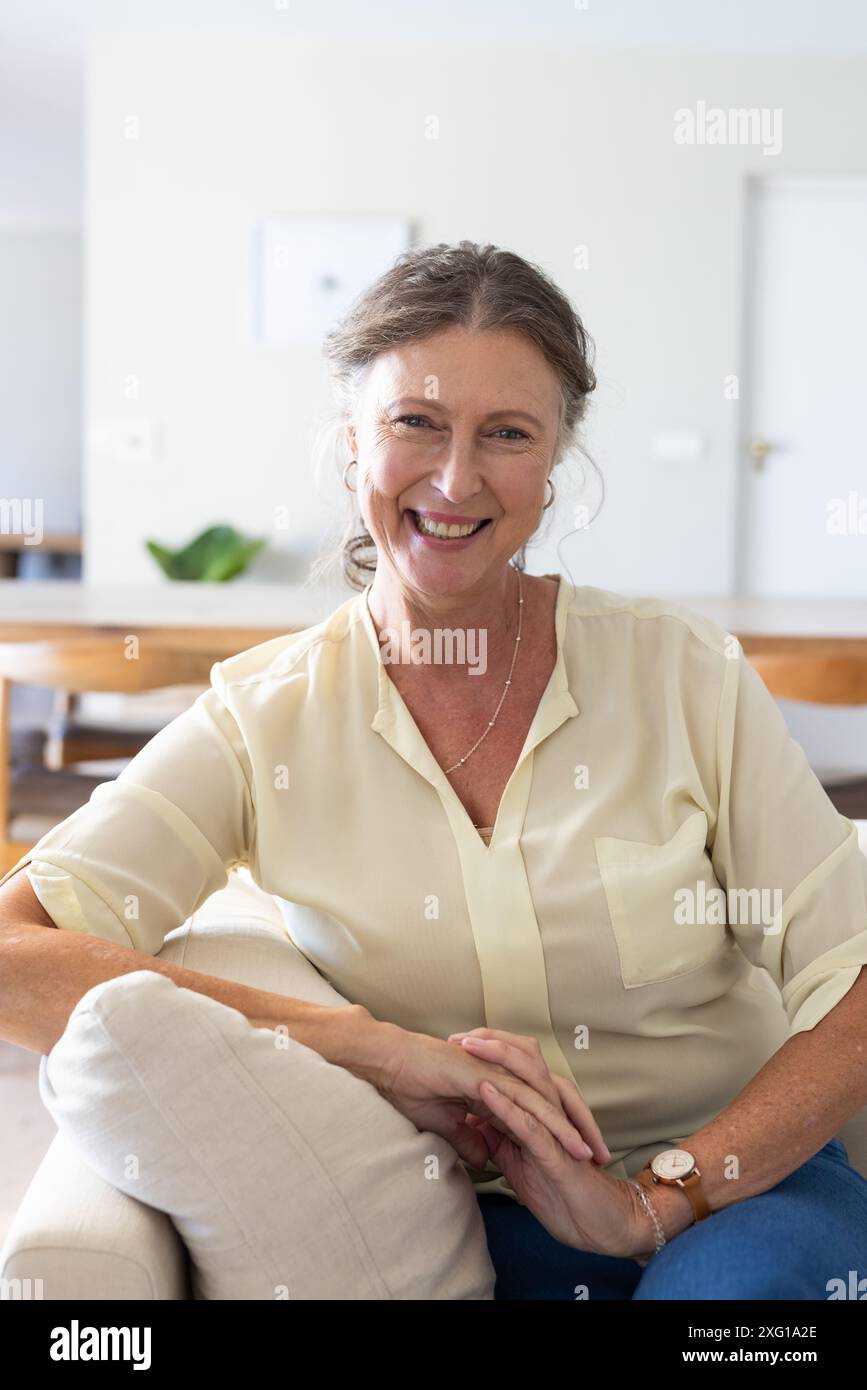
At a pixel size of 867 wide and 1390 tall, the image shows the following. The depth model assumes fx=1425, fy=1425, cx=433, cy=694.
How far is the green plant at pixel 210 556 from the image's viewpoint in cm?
573

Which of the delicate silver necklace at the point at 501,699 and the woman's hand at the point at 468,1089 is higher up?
the delicate silver necklace at the point at 501,699

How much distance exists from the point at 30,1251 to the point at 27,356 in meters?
9.31

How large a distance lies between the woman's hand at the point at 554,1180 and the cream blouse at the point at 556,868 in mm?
127

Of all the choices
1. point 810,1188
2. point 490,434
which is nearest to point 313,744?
point 490,434

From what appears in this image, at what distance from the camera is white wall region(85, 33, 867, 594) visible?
5.54m

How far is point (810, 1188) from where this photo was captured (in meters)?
1.10

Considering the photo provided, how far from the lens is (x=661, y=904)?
3.94 ft

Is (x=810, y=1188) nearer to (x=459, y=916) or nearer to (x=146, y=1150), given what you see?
(x=459, y=916)

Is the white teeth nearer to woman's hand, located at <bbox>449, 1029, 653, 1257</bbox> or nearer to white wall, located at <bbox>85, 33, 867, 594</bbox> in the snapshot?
woman's hand, located at <bbox>449, 1029, 653, 1257</bbox>

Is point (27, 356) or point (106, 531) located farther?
point (27, 356)

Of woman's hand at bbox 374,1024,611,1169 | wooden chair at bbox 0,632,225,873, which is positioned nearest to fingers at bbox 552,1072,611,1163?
woman's hand at bbox 374,1024,611,1169

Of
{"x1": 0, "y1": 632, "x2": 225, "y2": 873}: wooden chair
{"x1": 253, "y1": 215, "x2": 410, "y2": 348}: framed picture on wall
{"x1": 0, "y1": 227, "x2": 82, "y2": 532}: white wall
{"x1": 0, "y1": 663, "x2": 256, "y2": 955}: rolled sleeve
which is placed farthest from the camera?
{"x1": 0, "y1": 227, "x2": 82, "y2": 532}: white wall

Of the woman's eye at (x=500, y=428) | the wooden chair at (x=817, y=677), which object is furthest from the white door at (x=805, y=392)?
the woman's eye at (x=500, y=428)

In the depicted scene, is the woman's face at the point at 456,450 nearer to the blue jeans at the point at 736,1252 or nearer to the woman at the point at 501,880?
the woman at the point at 501,880
